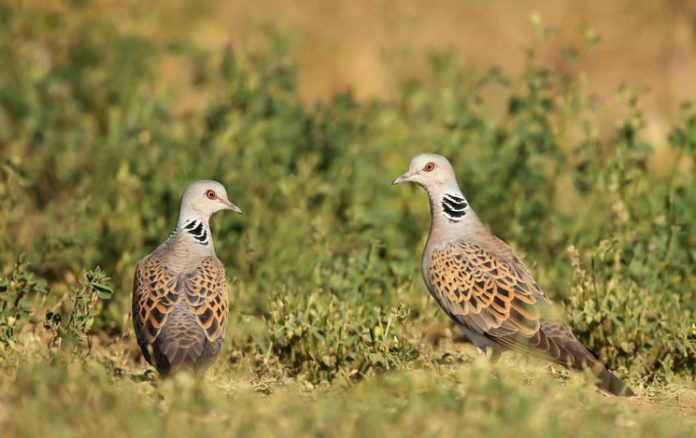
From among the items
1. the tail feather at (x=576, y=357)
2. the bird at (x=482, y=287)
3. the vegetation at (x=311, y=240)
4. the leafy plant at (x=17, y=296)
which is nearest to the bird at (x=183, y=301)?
the vegetation at (x=311, y=240)

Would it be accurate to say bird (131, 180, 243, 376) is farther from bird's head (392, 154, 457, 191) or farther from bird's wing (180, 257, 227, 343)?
bird's head (392, 154, 457, 191)

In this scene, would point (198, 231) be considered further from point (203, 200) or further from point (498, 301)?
point (498, 301)

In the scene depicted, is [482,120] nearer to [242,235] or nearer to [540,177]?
[540,177]

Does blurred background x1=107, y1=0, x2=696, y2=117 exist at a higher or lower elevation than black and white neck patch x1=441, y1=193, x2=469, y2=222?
higher

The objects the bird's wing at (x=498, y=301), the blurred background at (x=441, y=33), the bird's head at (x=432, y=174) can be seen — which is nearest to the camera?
the bird's wing at (x=498, y=301)

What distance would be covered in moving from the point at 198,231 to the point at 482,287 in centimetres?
157

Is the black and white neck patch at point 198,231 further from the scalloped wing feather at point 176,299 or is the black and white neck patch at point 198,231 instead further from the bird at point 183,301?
the scalloped wing feather at point 176,299

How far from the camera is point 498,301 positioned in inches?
238

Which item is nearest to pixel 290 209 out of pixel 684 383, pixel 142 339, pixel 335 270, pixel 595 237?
pixel 335 270

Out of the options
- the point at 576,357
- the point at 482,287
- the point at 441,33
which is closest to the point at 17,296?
the point at 482,287

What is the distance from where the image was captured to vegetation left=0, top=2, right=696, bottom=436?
4789 mm

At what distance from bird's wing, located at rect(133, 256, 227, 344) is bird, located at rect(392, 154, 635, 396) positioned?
46.4 inches

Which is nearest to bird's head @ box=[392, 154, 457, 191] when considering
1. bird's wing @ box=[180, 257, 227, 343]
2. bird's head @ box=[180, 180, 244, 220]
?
bird's head @ box=[180, 180, 244, 220]

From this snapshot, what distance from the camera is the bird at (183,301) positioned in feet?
18.3
